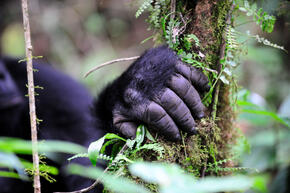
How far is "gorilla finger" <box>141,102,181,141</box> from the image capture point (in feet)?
4.03

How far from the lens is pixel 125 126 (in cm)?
136

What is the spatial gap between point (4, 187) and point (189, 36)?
6.57 ft

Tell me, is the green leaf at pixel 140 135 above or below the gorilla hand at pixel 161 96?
below

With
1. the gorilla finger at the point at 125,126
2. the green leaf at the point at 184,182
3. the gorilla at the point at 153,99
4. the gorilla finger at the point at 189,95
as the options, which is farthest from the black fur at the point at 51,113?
the green leaf at the point at 184,182

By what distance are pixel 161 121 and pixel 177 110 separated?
85 millimetres

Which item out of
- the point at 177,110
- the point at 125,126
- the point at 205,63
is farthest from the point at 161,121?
the point at 205,63

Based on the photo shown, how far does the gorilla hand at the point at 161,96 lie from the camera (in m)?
1.25

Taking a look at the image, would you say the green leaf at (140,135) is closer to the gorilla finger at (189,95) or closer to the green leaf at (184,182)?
the gorilla finger at (189,95)

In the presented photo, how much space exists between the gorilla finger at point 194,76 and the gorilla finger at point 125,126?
1.03ft

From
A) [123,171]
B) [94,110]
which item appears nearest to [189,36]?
[123,171]

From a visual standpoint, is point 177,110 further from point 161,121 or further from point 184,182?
point 184,182

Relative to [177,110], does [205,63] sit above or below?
above

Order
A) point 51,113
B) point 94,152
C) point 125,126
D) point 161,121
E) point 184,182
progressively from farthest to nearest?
point 51,113
point 125,126
point 161,121
point 94,152
point 184,182

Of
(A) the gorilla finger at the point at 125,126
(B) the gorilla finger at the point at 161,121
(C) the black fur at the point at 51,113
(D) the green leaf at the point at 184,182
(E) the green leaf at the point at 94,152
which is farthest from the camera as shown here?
(C) the black fur at the point at 51,113
